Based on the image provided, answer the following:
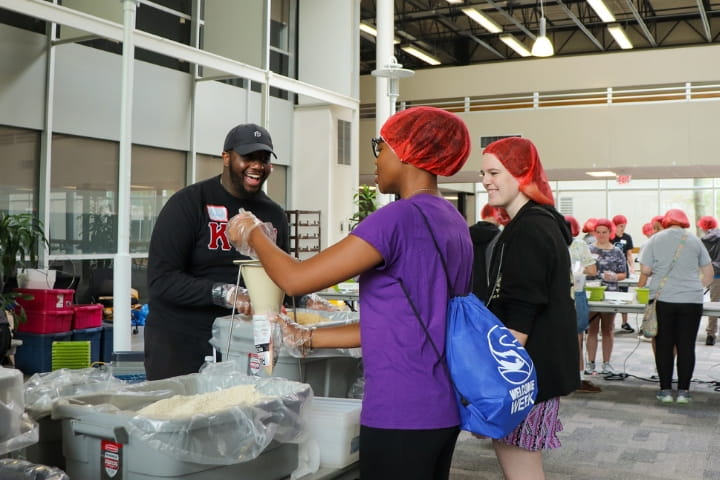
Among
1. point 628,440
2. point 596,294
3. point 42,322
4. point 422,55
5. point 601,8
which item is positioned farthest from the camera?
point 422,55

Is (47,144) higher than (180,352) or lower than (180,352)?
higher

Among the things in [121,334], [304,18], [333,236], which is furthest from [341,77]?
[121,334]

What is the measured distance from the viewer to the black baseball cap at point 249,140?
2574 mm

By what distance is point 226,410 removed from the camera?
5.38ft

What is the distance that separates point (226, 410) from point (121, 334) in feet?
15.7

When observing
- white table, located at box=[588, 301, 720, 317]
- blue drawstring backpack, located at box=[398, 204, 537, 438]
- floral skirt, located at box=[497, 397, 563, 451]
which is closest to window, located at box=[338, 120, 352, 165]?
white table, located at box=[588, 301, 720, 317]

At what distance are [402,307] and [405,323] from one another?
0.03m

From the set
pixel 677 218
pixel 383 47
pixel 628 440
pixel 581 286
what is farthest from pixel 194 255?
pixel 383 47

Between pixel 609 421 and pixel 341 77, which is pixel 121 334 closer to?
pixel 609 421

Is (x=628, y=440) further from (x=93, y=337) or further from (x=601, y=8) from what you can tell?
(x=601, y=8)

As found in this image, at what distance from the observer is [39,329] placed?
6.94 metres

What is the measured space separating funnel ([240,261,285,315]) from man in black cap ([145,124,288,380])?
556 mm

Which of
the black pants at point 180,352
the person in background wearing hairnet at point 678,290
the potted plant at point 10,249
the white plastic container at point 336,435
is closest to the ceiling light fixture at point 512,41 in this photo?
the person in background wearing hairnet at point 678,290

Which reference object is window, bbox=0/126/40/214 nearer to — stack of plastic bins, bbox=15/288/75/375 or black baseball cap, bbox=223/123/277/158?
stack of plastic bins, bbox=15/288/75/375
